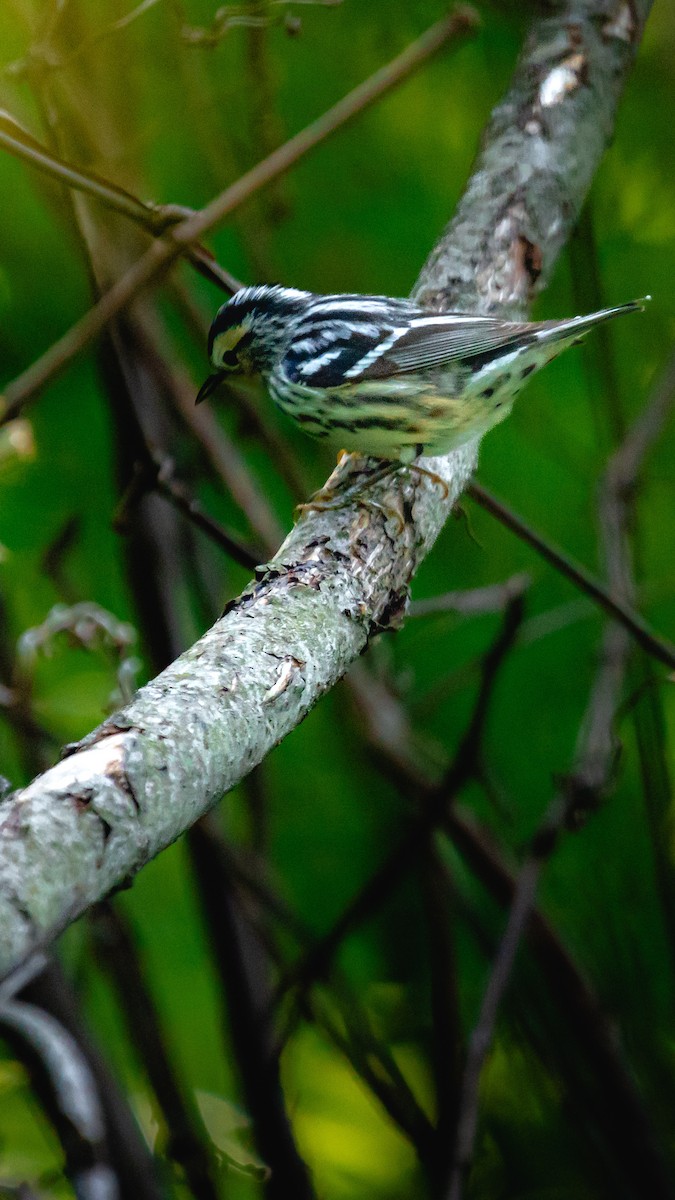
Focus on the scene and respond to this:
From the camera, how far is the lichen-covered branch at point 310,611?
1080mm

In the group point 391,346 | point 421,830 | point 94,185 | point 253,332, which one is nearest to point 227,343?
point 253,332

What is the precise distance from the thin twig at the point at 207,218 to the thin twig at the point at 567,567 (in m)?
0.83

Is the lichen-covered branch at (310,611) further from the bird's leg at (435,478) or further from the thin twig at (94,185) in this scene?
the thin twig at (94,185)

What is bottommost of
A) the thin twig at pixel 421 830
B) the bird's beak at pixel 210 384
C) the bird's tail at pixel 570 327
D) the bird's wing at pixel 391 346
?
the thin twig at pixel 421 830

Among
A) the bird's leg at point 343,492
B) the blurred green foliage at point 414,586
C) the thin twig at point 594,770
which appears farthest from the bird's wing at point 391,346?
the thin twig at point 594,770

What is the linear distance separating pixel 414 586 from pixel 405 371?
0.97 metres

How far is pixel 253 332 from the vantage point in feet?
9.89

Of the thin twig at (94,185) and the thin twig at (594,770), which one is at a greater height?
the thin twig at (94,185)

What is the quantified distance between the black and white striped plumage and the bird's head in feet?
0.16

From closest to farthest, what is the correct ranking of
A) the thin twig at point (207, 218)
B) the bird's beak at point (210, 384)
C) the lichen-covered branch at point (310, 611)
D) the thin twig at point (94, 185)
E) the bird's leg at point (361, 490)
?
the lichen-covered branch at point (310, 611)
the thin twig at point (94, 185)
the bird's leg at point (361, 490)
the thin twig at point (207, 218)
the bird's beak at point (210, 384)

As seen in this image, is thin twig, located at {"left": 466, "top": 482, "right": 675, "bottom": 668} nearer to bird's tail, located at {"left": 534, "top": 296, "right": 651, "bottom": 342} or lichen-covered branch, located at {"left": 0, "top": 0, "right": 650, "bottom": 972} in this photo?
lichen-covered branch, located at {"left": 0, "top": 0, "right": 650, "bottom": 972}

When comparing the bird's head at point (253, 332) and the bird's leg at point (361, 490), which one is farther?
the bird's head at point (253, 332)

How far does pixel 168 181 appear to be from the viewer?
3477 mm

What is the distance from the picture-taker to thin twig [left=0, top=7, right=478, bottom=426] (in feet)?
7.67
